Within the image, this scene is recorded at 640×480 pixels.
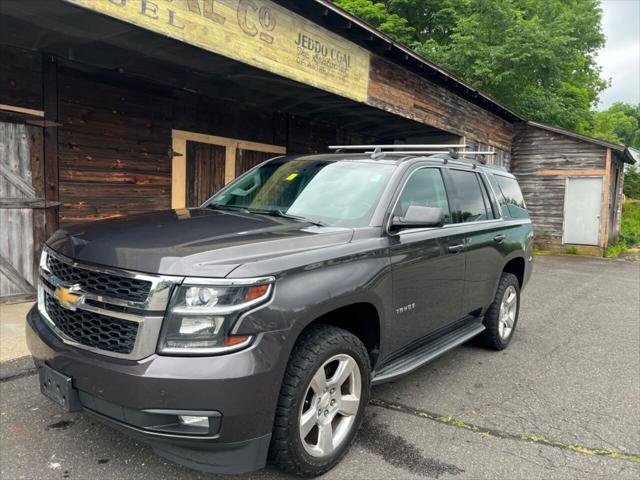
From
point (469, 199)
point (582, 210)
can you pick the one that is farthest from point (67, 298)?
point (582, 210)

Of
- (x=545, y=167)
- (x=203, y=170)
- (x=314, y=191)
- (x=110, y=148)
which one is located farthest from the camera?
(x=545, y=167)

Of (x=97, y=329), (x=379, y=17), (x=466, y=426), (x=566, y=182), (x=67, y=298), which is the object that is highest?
(x=379, y=17)

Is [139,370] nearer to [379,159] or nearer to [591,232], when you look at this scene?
[379,159]

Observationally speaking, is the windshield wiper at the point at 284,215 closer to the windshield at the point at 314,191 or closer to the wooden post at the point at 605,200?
the windshield at the point at 314,191

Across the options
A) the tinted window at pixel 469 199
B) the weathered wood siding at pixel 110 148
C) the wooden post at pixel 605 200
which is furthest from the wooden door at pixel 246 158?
the wooden post at pixel 605 200

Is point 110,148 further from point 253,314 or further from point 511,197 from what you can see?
point 253,314

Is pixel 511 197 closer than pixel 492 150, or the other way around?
pixel 511 197

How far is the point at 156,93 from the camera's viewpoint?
295 inches

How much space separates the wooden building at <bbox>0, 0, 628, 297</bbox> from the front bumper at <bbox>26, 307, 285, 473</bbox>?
124 inches

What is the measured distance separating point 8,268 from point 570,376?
6.49 m

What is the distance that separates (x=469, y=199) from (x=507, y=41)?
15.1 meters

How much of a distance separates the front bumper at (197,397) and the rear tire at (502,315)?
126 inches

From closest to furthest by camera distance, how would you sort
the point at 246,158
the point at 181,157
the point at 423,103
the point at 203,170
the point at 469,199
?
the point at 469,199 < the point at 181,157 < the point at 203,170 < the point at 246,158 < the point at 423,103

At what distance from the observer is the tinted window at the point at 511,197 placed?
526cm
